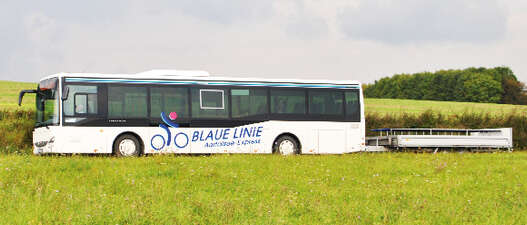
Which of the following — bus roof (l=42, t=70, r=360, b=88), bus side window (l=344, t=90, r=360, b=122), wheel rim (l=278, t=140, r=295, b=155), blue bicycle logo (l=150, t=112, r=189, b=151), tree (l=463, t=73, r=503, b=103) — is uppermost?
tree (l=463, t=73, r=503, b=103)

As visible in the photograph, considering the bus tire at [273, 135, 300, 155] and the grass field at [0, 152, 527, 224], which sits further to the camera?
the bus tire at [273, 135, 300, 155]

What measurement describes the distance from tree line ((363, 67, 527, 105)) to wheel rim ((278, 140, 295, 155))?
66.1 metres

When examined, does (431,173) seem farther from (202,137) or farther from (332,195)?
(202,137)

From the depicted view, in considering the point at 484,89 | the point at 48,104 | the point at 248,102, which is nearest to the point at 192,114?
the point at 248,102

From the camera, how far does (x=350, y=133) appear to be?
22.9m

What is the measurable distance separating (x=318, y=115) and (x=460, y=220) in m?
13.1

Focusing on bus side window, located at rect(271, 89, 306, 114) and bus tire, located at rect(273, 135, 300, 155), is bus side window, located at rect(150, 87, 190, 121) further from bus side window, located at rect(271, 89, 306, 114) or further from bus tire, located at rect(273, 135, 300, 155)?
bus tire, located at rect(273, 135, 300, 155)

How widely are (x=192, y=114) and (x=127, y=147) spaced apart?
2554mm

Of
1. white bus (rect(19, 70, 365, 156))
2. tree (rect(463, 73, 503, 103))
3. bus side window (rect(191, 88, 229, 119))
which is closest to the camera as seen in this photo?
white bus (rect(19, 70, 365, 156))

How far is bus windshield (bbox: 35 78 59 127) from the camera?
770 inches

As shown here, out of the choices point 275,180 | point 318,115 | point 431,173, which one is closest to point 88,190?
point 275,180

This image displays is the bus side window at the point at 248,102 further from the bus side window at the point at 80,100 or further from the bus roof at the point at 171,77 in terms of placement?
the bus side window at the point at 80,100

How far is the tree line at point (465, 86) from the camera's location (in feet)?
269

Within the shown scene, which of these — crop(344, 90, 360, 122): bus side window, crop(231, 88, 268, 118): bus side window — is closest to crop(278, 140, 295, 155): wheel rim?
crop(231, 88, 268, 118): bus side window
